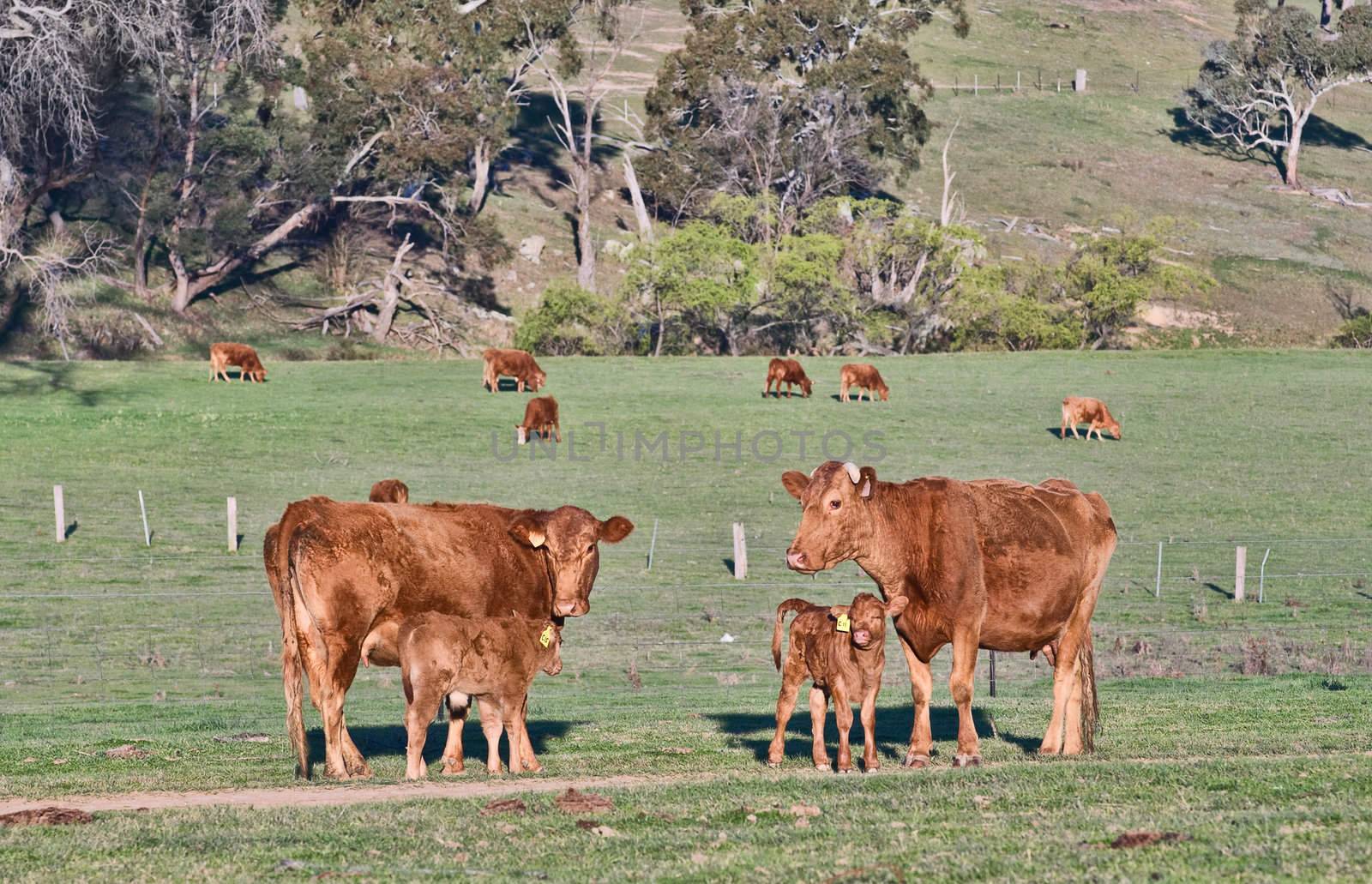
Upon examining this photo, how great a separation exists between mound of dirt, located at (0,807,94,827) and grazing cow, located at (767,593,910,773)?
539cm

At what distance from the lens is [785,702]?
47.2 ft

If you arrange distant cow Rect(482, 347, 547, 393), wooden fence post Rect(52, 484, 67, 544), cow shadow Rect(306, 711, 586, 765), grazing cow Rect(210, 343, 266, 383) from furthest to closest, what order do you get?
grazing cow Rect(210, 343, 266, 383), distant cow Rect(482, 347, 547, 393), wooden fence post Rect(52, 484, 67, 544), cow shadow Rect(306, 711, 586, 765)

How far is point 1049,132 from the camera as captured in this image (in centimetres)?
12256

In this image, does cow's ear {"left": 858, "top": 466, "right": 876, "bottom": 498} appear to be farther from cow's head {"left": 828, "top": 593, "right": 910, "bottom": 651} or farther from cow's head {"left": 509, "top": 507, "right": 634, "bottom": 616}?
cow's head {"left": 509, "top": 507, "right": 634, "bottom": 616}

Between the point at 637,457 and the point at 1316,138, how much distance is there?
334ft

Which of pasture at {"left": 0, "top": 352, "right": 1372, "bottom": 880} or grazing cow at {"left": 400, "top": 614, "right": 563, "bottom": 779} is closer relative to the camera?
pasture at {"left": 0, "top": 352, "right": 1372, "bottom": 880}

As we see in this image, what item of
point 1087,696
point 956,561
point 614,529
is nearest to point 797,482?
point 956,561

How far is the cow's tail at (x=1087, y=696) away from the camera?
14.6 meters

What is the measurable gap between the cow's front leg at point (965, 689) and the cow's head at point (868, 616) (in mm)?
559

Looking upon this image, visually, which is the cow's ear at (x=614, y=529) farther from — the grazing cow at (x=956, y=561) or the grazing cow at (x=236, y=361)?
the grazing cow at (x=236, y=361)

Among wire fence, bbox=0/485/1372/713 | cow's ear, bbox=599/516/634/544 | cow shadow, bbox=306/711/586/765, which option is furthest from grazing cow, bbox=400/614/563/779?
wire fence, bbox=0/485/1372/713

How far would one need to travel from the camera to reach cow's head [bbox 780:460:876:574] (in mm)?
13305

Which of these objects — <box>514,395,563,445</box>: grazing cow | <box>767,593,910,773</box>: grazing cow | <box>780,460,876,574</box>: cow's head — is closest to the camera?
<box>780,460,876,574</box>: cow's head

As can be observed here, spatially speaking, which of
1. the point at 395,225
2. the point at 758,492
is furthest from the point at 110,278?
the point at 758,492
